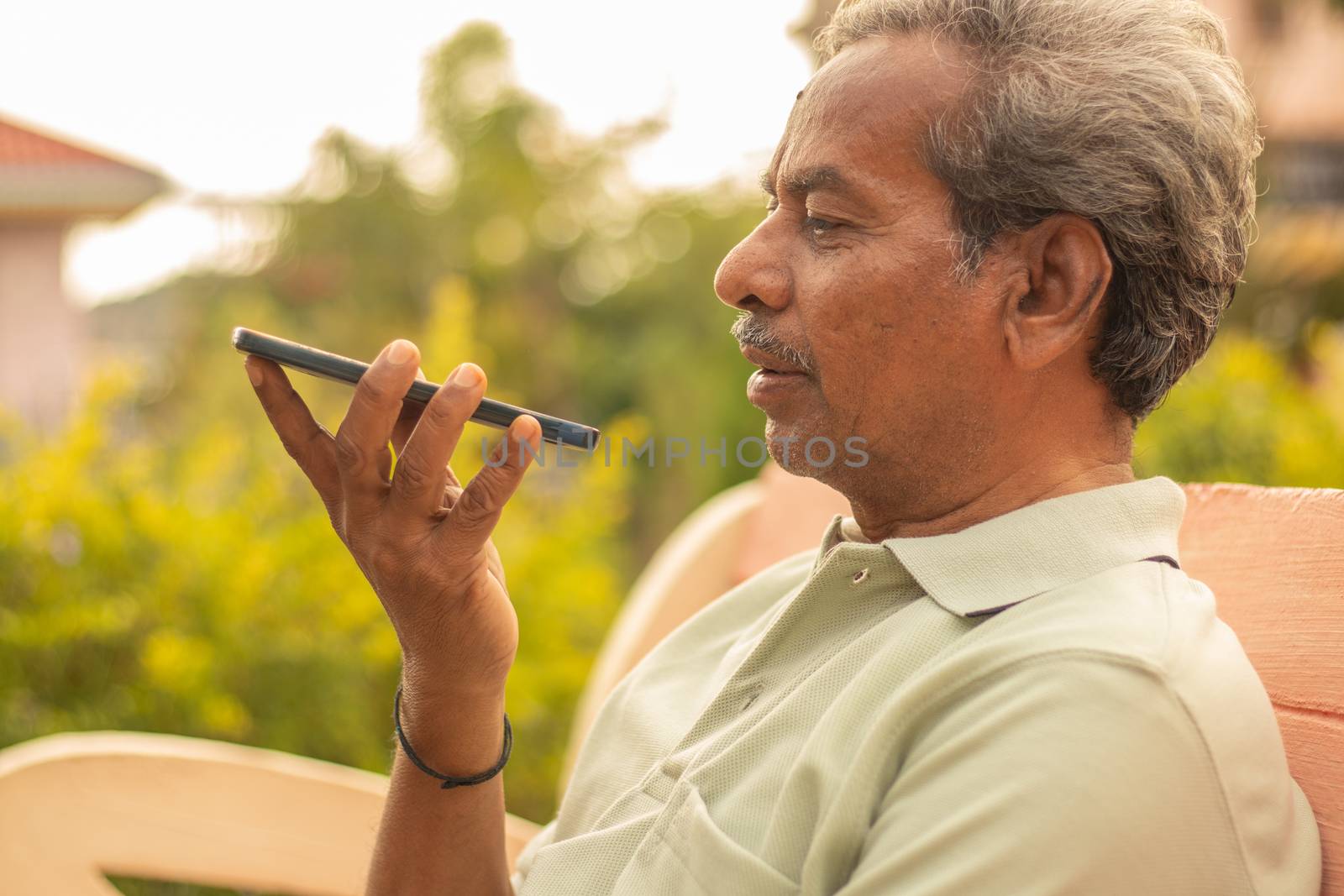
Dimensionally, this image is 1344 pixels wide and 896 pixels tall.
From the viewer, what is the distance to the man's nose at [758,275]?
150 centimetres

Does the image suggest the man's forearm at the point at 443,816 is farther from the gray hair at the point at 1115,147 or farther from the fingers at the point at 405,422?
the gray hair at the point at 1115,147

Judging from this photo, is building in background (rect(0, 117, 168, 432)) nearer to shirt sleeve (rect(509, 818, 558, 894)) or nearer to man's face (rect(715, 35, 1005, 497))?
shirt sleeve (rect(509, 818, 558, 894))

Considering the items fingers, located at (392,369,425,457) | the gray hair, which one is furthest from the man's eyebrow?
fingers, located at (392,369,425,457)

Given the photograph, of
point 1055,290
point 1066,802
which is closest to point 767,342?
point 1055,290

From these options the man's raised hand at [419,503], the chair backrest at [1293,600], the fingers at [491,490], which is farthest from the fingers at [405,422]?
the chair backrest at [1293,600]

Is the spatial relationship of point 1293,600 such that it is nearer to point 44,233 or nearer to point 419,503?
point 419,503

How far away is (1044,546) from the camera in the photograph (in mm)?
1343

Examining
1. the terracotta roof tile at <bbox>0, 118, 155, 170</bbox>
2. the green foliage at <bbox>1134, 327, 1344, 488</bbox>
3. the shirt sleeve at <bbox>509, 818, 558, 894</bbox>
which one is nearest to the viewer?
the shirt sleeve at <bbox>509, 818, 558, 894</bbox>

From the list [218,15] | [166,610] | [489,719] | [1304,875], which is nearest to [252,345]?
[489,719]

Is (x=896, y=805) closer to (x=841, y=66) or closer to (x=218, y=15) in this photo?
(x=841, y=66)

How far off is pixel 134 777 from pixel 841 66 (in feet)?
5.68

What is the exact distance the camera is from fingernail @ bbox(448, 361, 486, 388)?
1.29m

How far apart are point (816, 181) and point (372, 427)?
634 mm

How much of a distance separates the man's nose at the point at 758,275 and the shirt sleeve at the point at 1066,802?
59 cm
